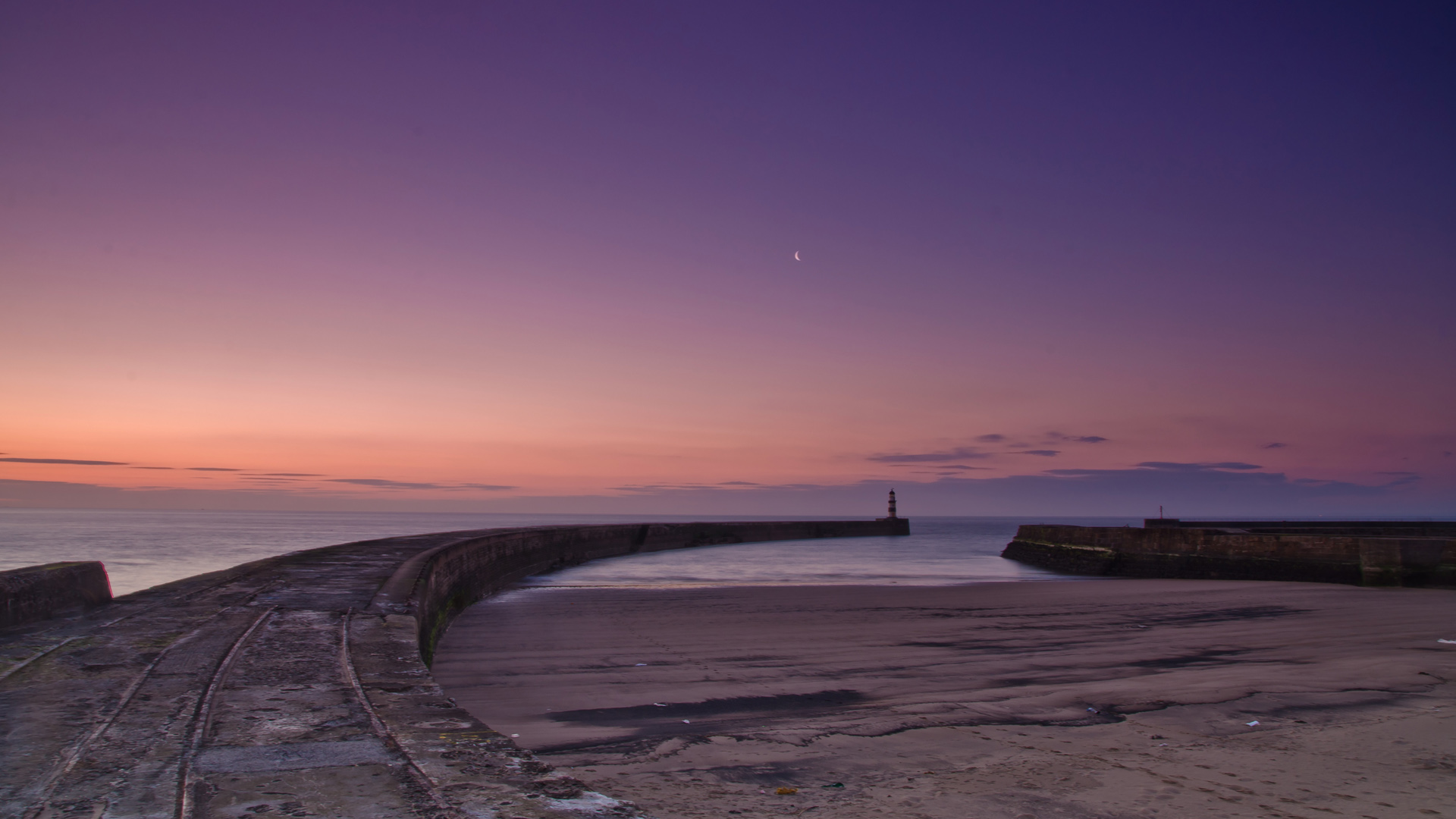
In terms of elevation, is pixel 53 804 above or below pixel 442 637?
above

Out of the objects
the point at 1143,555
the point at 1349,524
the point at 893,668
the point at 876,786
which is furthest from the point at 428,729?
the point at 1349,524

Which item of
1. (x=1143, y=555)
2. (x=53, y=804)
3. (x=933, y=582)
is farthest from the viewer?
(x=1143, y=555)

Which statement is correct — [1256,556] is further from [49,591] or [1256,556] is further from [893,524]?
[893,524]

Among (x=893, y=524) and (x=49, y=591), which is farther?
(x=893, y=524)

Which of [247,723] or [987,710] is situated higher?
[247,723]

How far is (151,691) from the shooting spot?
366cm

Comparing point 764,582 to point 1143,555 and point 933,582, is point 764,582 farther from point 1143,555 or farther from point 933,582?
point 1143,555

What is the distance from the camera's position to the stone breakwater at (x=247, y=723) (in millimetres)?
2404

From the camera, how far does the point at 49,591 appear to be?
19.1 ft

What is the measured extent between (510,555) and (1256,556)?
1489 cm

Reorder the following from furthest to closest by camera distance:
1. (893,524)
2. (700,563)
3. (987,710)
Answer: (893,524) → (700,563) → (987,710)

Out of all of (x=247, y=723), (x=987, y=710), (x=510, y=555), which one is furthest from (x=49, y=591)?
(x=510, y=555)

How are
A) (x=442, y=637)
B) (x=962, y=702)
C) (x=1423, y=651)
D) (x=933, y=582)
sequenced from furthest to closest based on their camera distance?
(x=933, y=582)
(x=442, y=637)
(x=1423, y=651)
(x=962, y=702)

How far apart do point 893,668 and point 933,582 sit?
1129 centimetres
